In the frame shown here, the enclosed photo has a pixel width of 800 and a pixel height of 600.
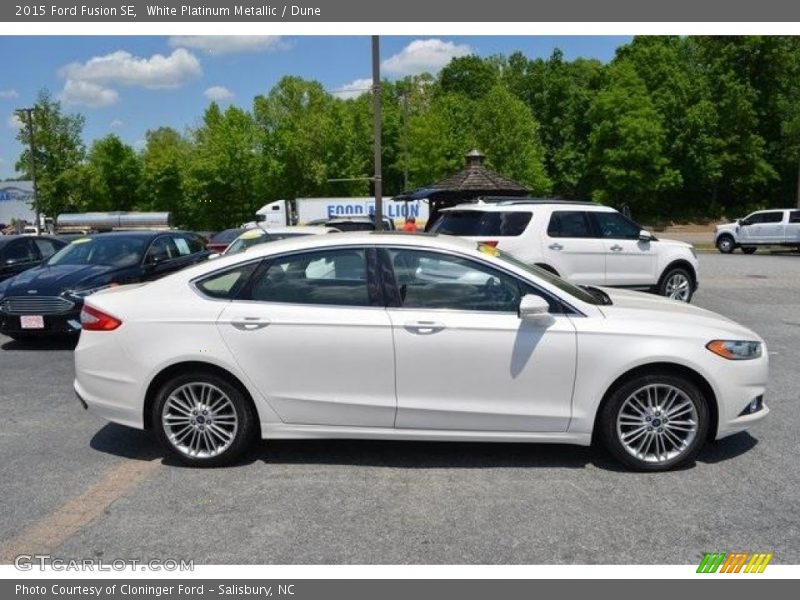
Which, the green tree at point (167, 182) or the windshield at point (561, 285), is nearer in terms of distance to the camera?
the windshield at point (561, 285)

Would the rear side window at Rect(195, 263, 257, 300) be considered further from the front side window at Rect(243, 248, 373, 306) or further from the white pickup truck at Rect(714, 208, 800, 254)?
the white pickup truck at Rect(714, 208, 800, 254)

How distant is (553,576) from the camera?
3.51 meters

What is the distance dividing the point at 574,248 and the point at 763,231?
69.9 feet

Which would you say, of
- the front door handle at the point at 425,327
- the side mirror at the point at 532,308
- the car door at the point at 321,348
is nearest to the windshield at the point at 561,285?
the side mirror at the point at 532,308

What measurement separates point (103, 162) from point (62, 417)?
59406 mm

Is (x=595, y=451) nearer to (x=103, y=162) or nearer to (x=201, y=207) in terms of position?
(x=201, y=207)

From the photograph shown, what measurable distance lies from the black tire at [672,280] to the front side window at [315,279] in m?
8.58

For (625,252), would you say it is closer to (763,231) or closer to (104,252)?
(104,252)

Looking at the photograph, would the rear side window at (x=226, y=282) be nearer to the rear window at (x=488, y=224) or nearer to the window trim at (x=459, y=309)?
the window trim at (x=459, y=309)

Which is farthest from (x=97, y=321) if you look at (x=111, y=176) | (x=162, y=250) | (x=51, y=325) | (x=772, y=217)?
(x=111, y=176)

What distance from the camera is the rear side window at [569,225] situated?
11609 mm

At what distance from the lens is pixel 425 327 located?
182 inches

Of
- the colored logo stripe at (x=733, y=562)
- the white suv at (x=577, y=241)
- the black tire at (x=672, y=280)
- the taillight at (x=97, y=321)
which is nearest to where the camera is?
the colored logo stripe at (x=733, y=562)

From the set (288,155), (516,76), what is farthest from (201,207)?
(516,76)
